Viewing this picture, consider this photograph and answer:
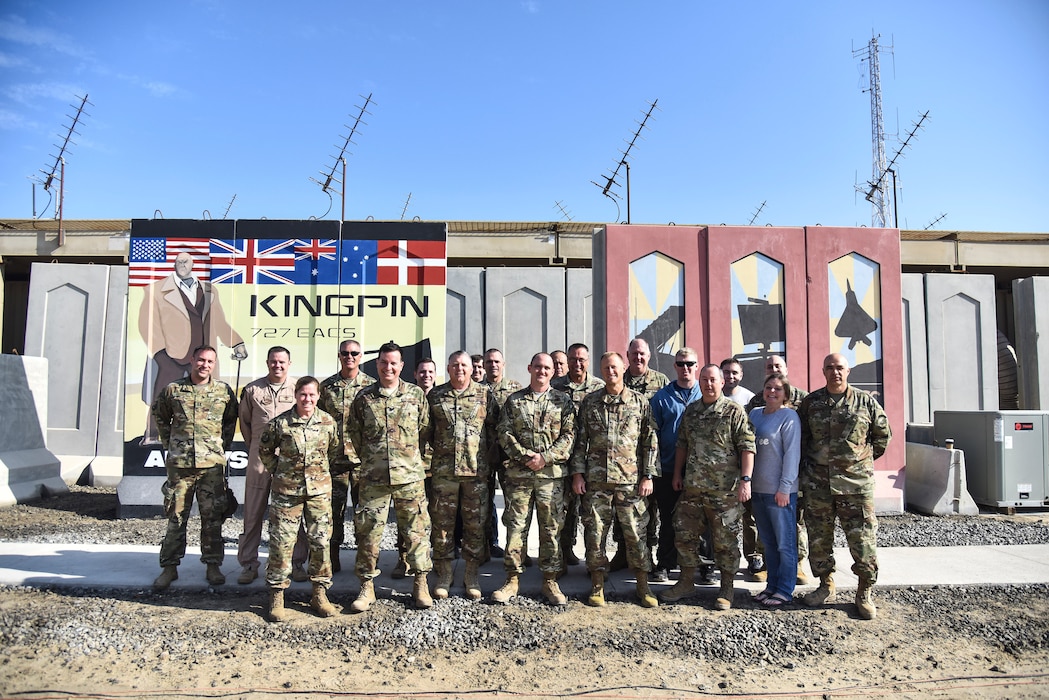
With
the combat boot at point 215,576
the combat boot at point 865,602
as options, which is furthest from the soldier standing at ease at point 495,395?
the combat boot at point 865,602

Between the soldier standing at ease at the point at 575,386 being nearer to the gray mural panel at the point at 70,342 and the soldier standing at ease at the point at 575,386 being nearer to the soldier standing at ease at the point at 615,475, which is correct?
the soldier standing at ease at the point at 615,475

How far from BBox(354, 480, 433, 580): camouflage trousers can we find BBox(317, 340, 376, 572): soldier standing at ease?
458 millimetres

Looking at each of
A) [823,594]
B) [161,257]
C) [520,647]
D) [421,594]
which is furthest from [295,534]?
[161,257]

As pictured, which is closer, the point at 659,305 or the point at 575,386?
the point at 575,386

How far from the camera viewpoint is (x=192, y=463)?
532 cm

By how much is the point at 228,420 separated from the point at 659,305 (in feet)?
17.6

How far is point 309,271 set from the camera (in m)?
8.79

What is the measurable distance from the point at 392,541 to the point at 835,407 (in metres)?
4.68

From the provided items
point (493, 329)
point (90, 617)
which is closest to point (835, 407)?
point (90, 617)

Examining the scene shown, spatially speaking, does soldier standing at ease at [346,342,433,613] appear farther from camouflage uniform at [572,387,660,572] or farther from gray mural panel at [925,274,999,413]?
gray mural panel at [925,274,999,413]

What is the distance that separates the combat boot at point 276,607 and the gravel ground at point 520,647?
9 centimetres

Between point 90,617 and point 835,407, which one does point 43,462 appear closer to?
point 90,617

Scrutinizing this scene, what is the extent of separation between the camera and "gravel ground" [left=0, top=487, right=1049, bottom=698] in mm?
3818

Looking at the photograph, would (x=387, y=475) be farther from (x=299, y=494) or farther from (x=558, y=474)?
(x=558, y=474)
